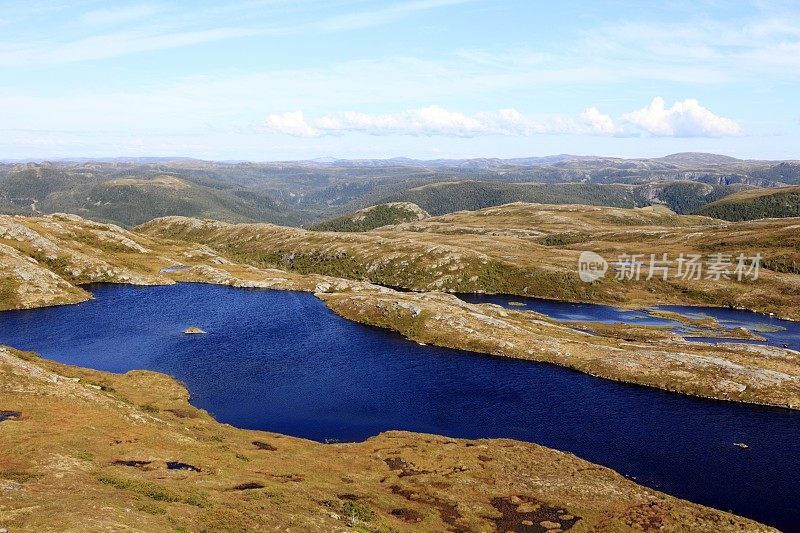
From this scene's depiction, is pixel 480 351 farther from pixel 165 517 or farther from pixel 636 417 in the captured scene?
pixel 165 517

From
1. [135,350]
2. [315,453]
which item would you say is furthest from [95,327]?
[315,453]

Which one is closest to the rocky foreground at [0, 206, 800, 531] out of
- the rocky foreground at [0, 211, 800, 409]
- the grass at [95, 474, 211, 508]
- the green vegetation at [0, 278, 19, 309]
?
the grass at [95, 474, 211, 508]

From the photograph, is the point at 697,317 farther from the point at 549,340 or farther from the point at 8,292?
the point at 8,292

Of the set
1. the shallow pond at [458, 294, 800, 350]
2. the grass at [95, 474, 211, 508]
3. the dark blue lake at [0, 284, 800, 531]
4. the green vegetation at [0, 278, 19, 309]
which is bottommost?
the dark blue lake at [0, 284, 800, 531]

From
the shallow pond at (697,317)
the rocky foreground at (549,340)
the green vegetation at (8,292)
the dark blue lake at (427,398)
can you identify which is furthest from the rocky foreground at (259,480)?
the shallow pond at (697,317)

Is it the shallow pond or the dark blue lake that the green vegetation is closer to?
the dark blue lake

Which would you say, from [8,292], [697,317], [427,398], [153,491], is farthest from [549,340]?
[8,292]

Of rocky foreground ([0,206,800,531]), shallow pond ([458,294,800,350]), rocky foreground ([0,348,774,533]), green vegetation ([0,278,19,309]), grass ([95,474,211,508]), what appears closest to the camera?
rocky foreground ([0,348,774,533])
